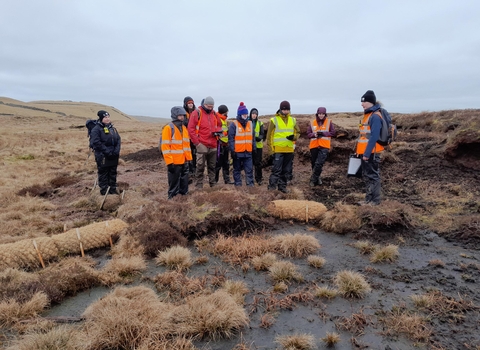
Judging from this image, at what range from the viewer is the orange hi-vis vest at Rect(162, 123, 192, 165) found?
312 inches

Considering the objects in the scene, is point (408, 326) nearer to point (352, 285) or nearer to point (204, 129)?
point (352, 285)

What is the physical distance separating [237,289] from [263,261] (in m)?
0.89

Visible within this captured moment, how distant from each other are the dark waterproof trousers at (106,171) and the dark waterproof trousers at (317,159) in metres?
A: 5.96

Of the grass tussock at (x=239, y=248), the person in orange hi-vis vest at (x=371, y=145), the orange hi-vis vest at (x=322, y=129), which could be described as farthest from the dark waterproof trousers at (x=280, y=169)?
the grass tussock at (x=239, y=248)

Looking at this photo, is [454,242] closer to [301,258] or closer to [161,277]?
[301,258]

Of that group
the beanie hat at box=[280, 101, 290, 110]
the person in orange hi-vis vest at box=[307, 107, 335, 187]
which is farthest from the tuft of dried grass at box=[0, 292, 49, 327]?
the person in orange hi-vis vest at box=[307, 107, 335, 187]

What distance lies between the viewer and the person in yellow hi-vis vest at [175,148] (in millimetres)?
7953

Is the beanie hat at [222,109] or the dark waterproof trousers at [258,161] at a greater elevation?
the beanie hat at [222,109]

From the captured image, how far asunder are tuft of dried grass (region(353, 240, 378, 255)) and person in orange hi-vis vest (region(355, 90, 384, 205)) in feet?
5.42

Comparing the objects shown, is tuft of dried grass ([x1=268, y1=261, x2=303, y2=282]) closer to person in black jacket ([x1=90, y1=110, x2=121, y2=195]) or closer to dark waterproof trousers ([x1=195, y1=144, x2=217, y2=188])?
dark waterproof trousers ([x1=195, y1=144, x2=217, y2=188])

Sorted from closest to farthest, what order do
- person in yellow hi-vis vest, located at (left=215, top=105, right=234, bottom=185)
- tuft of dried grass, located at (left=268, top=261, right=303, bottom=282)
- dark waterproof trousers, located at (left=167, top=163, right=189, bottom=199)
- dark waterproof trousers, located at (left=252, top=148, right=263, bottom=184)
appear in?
tuft of dried grass, located at (left=268, top=261, right=303, bottom=282), dark waterproof trousers, located at (left=167, top=163, right=189, bottom=199), person in yellow hi-vis vest, located at (left=215, top=105, right=234, bottom=185), dark waterproof trousers, located at (left=252, top=148, right=263, bottom=184)

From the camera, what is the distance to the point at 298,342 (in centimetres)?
333

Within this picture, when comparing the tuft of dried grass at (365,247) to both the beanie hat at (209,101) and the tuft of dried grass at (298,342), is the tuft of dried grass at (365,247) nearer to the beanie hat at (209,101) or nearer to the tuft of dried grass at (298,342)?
the tuft of dried grass at (298,342)

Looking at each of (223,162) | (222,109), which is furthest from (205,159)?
(222,109)
